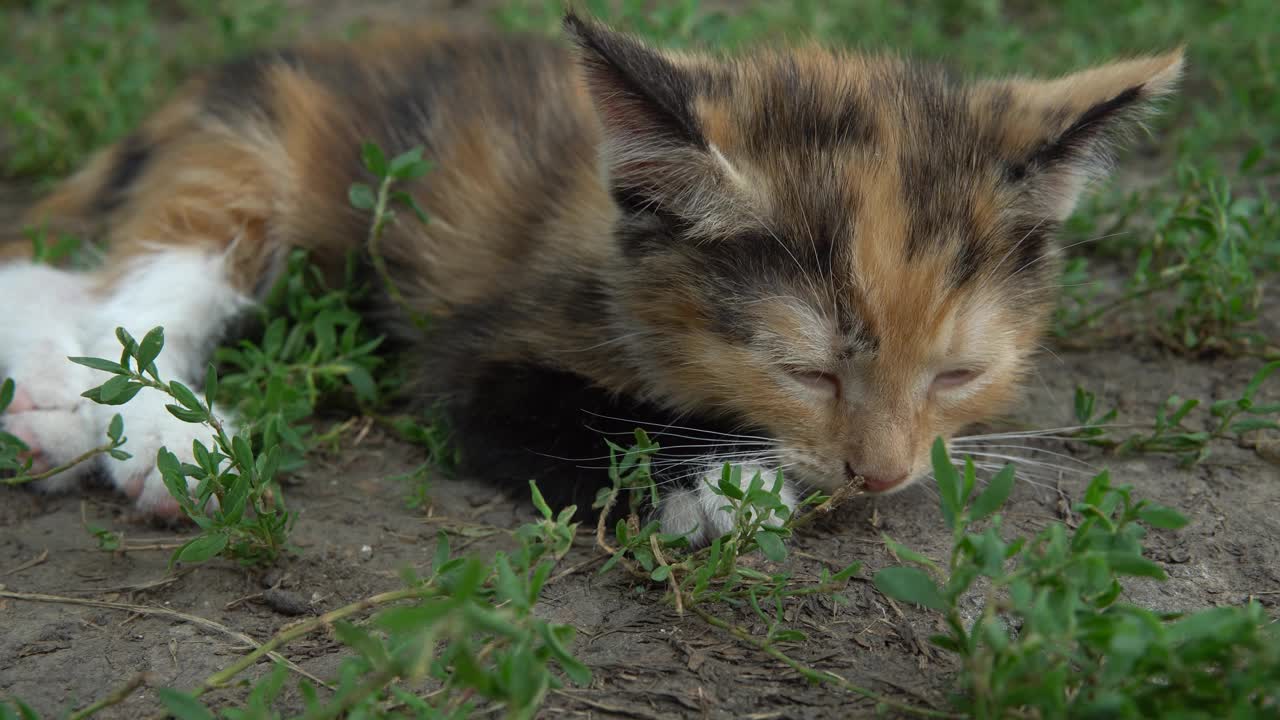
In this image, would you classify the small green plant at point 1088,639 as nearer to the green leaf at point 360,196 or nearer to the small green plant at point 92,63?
the green leaf at point 360,196

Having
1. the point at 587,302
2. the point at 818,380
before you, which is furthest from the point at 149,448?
the point at 818,380

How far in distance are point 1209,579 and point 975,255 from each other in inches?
31.8

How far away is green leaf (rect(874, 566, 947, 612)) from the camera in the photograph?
5.14 ft

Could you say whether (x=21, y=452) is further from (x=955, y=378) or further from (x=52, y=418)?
(x=955, y=378)

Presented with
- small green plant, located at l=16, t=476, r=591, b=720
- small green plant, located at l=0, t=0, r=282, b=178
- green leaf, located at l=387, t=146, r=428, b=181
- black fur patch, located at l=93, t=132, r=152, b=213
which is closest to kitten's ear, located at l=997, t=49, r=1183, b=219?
small green plant, located at l=16, t=476, r=591, b=720

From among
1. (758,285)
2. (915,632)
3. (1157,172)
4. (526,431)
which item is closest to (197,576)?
(526,431)

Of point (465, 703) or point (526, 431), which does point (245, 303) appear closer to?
point (526, 431)

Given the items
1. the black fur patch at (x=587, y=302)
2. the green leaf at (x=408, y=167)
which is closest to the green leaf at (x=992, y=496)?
the black fur patch at (x=587, y=302)

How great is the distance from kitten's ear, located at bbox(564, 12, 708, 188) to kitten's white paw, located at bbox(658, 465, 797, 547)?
659 mm

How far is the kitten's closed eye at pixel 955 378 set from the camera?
227 cm

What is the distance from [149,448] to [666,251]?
130 cm

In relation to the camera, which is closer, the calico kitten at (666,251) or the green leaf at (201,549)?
the green leaf at (201,549)

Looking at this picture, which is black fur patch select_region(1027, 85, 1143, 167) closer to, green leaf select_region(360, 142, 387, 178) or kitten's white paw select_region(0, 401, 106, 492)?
green leaf select_region(360, 142, 387, 178)

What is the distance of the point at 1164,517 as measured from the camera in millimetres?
1585
